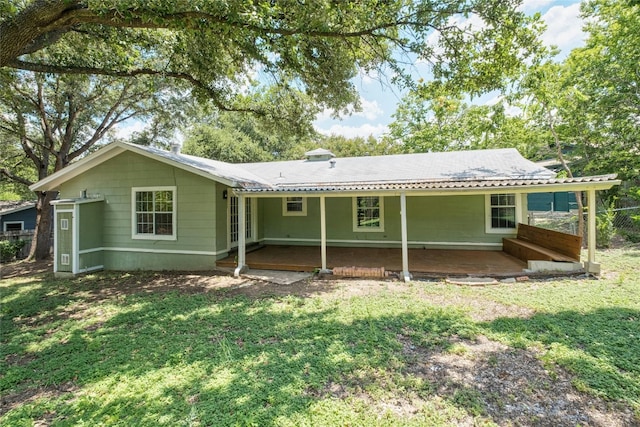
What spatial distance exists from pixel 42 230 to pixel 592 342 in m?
17.0

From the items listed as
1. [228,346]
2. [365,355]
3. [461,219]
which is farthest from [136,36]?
[461,219]

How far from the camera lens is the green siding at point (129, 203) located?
8.10m

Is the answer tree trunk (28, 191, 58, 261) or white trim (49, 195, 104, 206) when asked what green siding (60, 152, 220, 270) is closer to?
white trim (49, 195, 104, 206)

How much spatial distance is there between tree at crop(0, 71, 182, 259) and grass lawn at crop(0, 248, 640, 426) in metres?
7.97

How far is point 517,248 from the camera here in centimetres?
801

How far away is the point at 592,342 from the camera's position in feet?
12.0

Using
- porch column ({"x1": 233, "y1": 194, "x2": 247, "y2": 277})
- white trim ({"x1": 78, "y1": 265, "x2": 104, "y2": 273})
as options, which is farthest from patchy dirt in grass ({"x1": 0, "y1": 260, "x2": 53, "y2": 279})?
porch column ({"x1": 233, "y1": 194, "x2": 247, "y2": 277})

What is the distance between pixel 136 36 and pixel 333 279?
288 inches

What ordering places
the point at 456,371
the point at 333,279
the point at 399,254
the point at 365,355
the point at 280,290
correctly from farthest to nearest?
the point at 399,254
the point at 333,279
the point at 280,290
the point at 365,355
the point at 456,371

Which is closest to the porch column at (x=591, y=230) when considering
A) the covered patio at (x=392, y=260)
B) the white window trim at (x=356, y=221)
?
the covered patio at (x=392, y=260)

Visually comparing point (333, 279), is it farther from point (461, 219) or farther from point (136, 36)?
point (136, 36)

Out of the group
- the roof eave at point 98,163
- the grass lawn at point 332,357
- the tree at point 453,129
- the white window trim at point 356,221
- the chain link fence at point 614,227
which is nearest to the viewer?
the grass lawn at point 332,357

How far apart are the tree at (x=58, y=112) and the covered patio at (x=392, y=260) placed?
702 centimetres

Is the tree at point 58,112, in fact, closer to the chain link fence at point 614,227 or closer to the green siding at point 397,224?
the green siding at point 397,224
